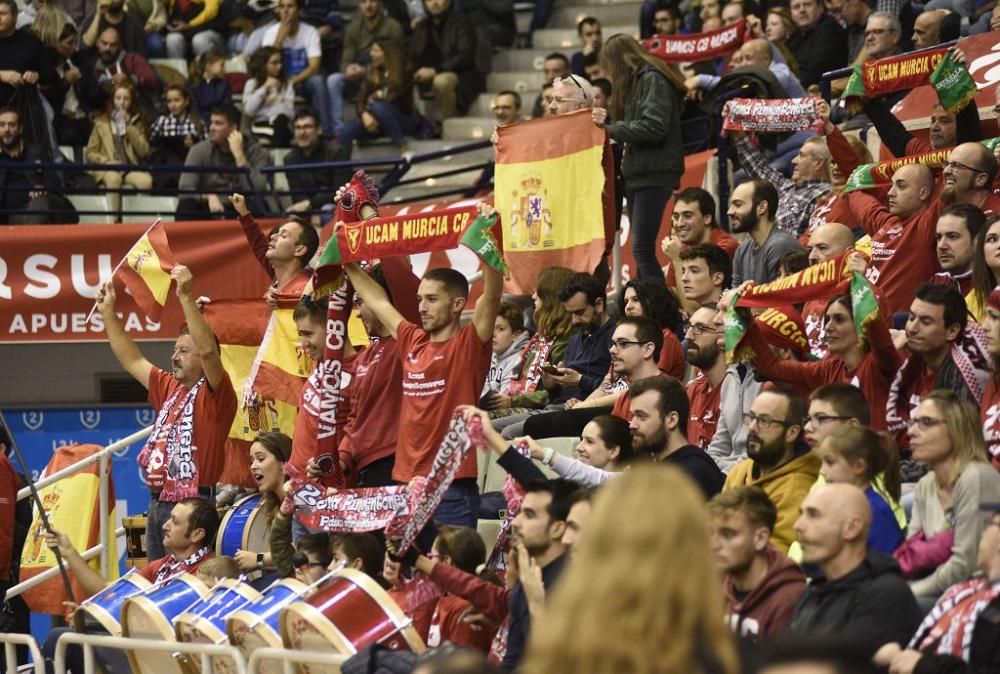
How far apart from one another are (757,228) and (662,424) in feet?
9.42

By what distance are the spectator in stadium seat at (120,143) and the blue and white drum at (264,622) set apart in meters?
9.81

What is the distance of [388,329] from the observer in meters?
8.92

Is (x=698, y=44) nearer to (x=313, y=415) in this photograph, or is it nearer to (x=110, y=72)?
(x=313, y=415)

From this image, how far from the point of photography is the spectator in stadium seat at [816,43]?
13.9 meters

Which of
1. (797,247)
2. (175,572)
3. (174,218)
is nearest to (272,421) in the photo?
(175,572)

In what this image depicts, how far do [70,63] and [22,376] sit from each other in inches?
140

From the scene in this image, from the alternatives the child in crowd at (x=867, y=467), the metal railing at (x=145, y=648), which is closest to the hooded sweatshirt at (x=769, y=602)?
the child in crowd at (x=867, y=467)

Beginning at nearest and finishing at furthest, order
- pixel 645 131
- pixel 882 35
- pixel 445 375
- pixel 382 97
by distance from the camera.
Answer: pixel 445 375
pixel 645 131
pixel 882 35
pixel 382 97

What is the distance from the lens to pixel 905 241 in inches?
370

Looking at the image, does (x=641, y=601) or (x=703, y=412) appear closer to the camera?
(x=641, y=601)

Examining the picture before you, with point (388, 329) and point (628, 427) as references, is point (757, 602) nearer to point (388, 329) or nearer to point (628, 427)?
point (628, 427)

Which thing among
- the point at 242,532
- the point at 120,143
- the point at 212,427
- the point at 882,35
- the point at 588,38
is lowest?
the point at 242,532

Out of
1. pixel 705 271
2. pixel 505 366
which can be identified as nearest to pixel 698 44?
pixel 505 366

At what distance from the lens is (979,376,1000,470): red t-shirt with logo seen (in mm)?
7105
